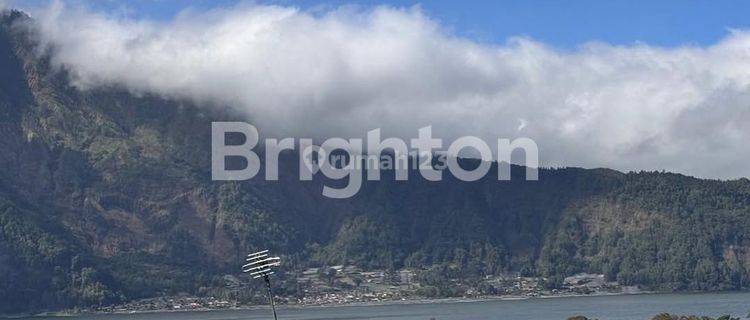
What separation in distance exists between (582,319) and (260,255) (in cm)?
11513

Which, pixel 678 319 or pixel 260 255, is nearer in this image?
pixel 260 255

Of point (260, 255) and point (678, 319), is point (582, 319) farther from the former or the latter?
point (260, 255)

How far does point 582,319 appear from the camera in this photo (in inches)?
7367

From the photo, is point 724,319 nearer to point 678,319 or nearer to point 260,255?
point 678,319

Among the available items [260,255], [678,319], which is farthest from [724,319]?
[260,255]

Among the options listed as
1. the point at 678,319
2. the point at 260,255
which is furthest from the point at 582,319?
the point at 260,255

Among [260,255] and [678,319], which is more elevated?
[260,255]

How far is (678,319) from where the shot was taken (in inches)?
7057

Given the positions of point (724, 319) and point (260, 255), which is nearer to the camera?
point (260, 255)

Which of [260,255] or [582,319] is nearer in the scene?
[260,255]

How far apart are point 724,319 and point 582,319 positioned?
64.8 ft

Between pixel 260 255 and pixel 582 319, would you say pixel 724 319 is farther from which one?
pixel 260 255

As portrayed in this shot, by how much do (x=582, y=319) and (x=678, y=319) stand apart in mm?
14224

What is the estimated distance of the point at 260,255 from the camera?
7919cm
